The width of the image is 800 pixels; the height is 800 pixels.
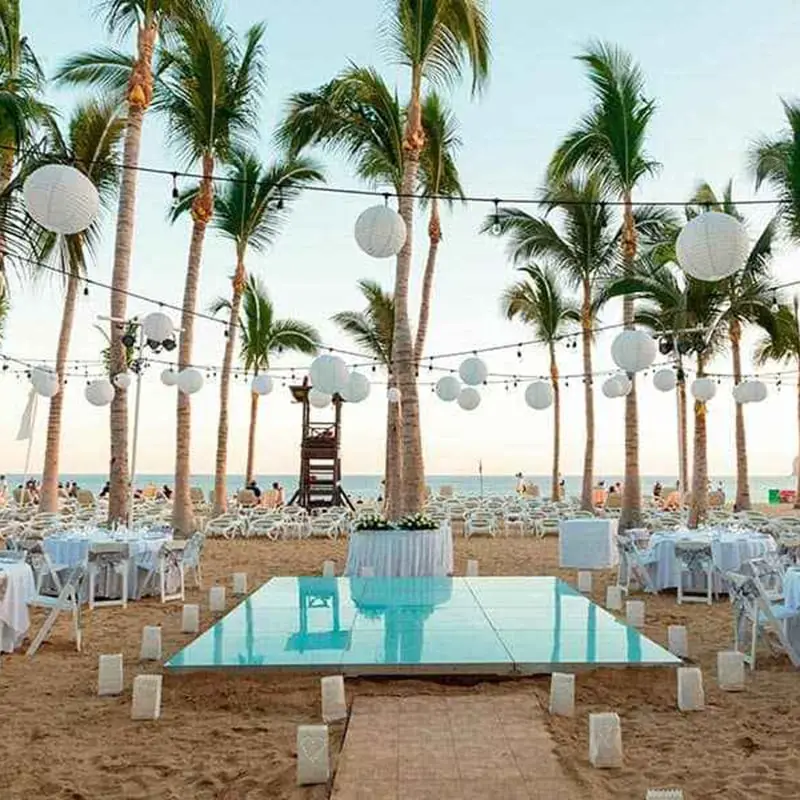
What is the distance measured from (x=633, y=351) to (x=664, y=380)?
5228mm

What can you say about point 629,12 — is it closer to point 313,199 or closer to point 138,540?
point 313,199

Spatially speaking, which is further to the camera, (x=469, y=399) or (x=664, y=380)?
(x=469, y=399)

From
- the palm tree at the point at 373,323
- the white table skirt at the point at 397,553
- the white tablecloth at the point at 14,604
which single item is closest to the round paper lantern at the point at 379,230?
the white tablecloth at the point at 14,604

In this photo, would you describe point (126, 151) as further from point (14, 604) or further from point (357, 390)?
point (14, 604)

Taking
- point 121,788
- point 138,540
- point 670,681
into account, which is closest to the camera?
point 121,788

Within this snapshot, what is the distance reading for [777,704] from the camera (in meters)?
5.11

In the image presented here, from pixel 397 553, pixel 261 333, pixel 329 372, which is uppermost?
pixel 261 333

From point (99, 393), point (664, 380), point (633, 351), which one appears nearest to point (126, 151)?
point (99, 393)

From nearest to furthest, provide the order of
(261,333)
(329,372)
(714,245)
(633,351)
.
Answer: (714,245), (633,351), (329,372), (261,333)

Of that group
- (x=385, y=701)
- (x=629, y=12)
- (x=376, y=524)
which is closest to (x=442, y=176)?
(x=629, y=12)

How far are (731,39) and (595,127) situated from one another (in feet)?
11.4

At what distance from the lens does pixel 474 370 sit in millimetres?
13492

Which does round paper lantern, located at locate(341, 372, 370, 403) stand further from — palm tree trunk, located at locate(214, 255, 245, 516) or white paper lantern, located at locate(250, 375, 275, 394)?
palm tree trunk, located at locate(214, 255, 245, 516)

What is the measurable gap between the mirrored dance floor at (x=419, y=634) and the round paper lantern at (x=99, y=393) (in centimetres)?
584
